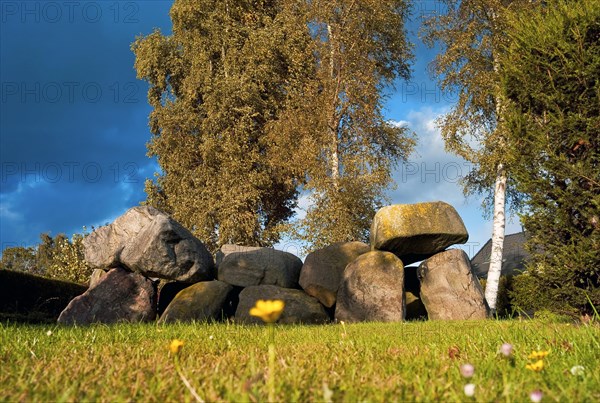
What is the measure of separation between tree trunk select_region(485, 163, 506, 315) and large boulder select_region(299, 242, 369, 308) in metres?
4.86

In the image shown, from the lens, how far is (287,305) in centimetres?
1193

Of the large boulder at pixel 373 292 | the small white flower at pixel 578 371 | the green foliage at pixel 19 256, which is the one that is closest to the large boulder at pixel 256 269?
the large boulder at pixel 373 292

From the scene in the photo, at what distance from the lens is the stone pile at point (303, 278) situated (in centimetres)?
1191

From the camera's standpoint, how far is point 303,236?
56.6 ft

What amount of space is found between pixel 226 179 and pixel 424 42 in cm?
908

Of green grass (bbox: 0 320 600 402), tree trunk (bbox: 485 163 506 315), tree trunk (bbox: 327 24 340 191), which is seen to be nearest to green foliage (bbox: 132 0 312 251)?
tree trunk (bbox: 327 24 340 191)

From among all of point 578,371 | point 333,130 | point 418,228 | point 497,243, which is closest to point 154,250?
point 418,228

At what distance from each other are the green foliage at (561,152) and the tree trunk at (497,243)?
6713 millimetres

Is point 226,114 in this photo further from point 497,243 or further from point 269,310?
point 269,310

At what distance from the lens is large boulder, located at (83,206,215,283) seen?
488 inches

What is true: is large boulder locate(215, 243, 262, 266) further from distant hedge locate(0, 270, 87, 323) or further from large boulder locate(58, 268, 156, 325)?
distant hedge locate(0, 270, 87, 323)

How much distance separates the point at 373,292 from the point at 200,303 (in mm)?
3889

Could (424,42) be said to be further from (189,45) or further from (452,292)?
(189,45)

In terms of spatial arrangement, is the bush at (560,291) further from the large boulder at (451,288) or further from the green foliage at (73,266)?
the green foliage at (73,266)
